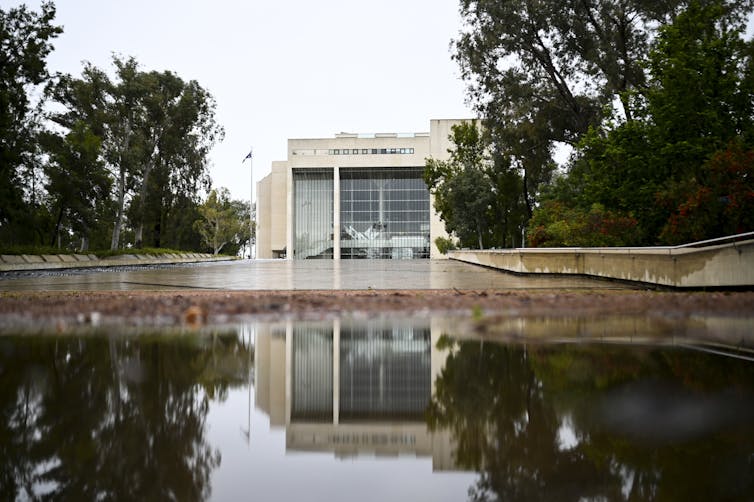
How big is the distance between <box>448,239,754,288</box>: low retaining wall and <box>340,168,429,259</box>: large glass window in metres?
90.2

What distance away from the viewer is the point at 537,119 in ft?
102

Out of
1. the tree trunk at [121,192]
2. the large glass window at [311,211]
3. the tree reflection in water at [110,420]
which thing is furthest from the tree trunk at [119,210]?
the large glass window at [311,211]

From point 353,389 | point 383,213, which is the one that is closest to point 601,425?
point 353,389

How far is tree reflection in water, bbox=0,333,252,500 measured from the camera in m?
1.67

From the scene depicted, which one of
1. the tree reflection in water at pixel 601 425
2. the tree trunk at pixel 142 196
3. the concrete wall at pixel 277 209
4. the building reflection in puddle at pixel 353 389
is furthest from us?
the concrete wall at pixel 277 209

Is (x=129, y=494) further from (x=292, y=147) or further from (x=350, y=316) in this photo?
(x=292, y=147)

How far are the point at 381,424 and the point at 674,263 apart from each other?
9494mm

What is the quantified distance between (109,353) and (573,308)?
4539mm

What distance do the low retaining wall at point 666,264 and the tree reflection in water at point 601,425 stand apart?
6.76 metres

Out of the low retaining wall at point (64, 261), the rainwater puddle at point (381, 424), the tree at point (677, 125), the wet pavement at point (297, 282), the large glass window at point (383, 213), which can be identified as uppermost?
the large glass window at point (383, 213)

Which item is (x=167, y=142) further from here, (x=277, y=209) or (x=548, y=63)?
(x=277, y=209)

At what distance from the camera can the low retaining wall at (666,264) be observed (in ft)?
29.5

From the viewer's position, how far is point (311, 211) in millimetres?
109562

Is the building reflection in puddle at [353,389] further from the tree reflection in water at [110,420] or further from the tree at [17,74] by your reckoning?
the tree at [17,74]
